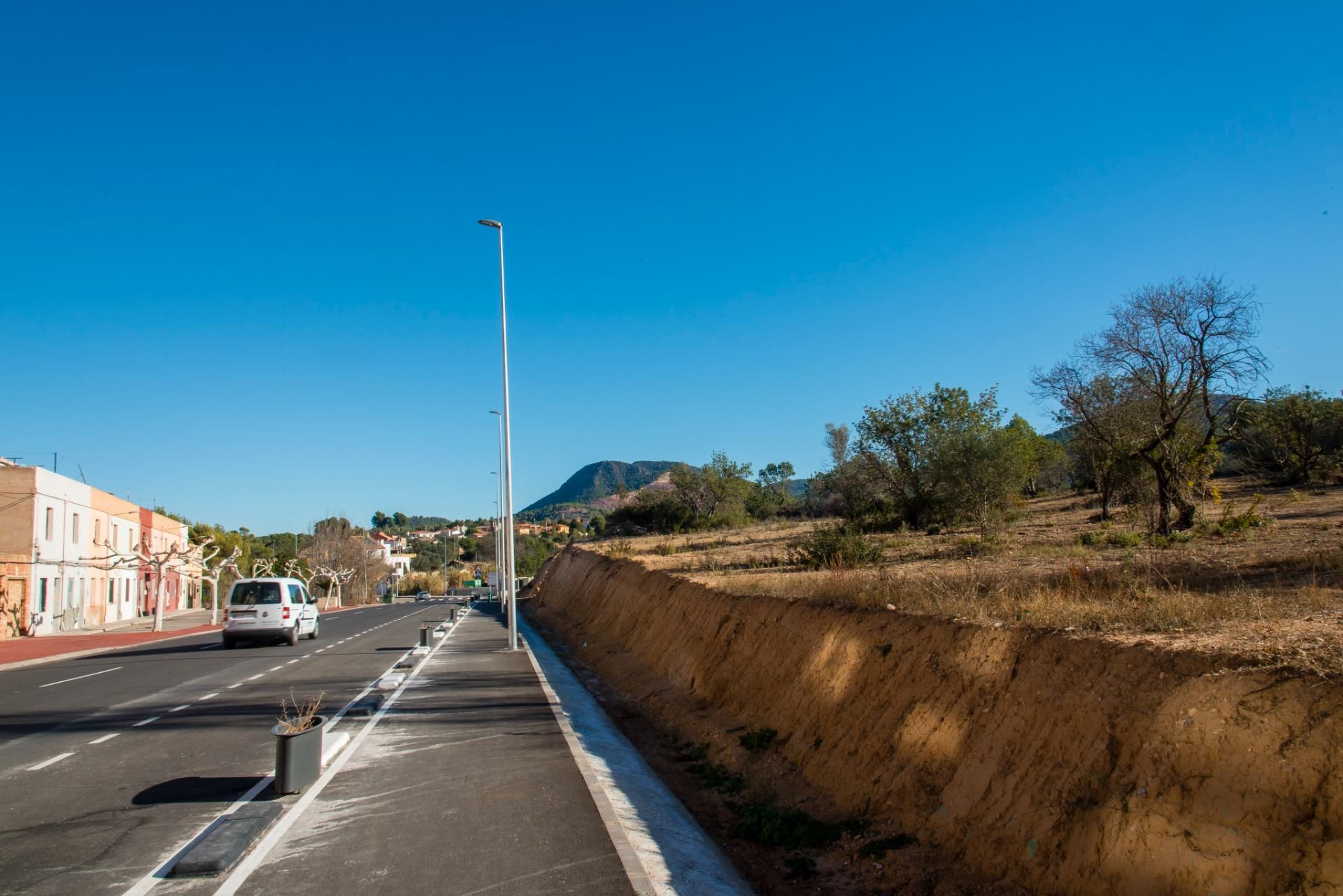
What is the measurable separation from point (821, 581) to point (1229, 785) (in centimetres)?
1030

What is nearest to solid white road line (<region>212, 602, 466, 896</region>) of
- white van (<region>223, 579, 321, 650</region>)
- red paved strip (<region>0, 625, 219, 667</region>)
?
white van (<region>223, 579, 321, 650</region>)

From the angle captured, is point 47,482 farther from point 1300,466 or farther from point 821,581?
point 1300,466

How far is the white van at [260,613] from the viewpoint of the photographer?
87.6 feet

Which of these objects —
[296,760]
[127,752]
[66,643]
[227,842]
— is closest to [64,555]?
[66,643]

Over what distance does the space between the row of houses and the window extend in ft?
47.5

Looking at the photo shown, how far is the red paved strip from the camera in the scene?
84.9 ft

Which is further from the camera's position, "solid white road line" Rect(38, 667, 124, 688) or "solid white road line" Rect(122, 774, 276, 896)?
"solid white road line" Rect(38, 667, 124, 688)

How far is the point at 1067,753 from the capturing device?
650 centimetres

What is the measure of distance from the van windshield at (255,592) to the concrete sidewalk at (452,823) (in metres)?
16.5

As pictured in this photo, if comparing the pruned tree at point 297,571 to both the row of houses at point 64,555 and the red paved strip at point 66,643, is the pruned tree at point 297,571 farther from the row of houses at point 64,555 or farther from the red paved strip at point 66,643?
the red paved strip at point 66,643

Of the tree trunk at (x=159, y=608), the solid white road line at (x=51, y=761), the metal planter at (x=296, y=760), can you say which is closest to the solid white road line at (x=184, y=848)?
the metal planter at (x=296, y=760)

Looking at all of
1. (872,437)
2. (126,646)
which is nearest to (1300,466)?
(872,437)

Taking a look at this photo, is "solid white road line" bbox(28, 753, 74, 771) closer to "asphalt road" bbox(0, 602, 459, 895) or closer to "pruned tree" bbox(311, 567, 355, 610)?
"asphalt road" bbox(0, 602, 459, 895)

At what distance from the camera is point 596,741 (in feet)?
38.5
